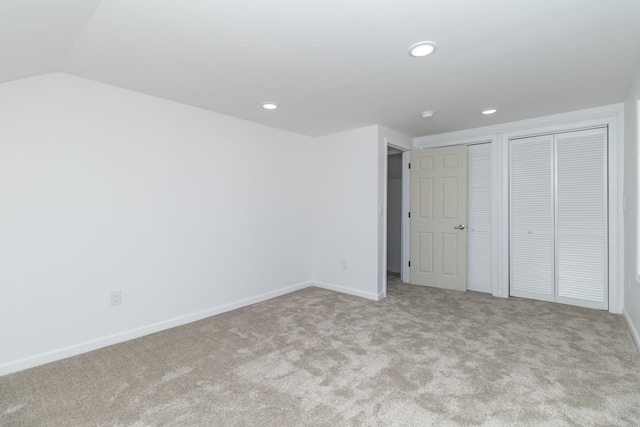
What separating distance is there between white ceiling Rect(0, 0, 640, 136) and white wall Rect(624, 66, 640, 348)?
23 cm

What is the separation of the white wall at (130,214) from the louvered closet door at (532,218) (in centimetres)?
188

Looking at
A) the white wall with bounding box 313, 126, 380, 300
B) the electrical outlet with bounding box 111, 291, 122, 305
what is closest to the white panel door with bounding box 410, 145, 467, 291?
the white wall with bounding box 313, 126, 380, 300

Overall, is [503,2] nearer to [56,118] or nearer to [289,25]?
[289,25]

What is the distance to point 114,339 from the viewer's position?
2.71 meters

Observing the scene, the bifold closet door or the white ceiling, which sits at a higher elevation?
the white ceiling

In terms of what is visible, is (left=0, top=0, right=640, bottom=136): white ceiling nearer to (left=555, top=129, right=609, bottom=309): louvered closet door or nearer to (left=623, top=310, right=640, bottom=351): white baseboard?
(left=555, top=129, right=609, bottom=309): louvered closet door

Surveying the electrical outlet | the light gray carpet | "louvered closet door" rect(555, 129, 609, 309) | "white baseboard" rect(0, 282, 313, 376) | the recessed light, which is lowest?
the light gray carpet

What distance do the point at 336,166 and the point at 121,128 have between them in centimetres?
263

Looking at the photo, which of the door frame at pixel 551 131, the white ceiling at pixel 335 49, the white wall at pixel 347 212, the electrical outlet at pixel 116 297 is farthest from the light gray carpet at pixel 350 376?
the white ceiling at pixel 335 49

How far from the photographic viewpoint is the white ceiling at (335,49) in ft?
5.45

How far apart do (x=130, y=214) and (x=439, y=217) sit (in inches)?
153

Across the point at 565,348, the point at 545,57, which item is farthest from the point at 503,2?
the point at 565,348

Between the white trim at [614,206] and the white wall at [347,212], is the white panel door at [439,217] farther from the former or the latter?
the white trim at [614,206]

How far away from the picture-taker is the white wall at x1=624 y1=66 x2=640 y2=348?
2685 millimetres
